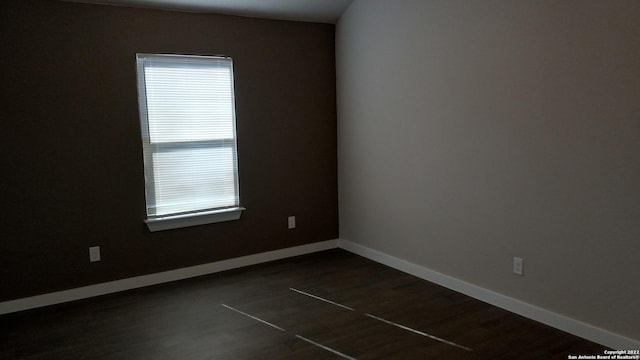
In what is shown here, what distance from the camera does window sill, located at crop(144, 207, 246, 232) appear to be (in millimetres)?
3881

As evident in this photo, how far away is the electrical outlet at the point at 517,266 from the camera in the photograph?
311 centimetres

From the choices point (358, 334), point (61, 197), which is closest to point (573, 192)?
point (358, 334)

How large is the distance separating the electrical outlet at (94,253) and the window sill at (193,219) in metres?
0.41

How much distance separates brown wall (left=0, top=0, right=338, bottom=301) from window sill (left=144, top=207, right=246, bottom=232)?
6cm

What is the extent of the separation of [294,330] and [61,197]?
2.02 metres

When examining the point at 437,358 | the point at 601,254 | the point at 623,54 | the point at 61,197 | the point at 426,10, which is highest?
the point at 426,10

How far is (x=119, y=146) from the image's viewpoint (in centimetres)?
370

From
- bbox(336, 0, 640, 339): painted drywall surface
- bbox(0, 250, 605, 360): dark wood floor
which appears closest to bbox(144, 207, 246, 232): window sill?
bbox(0, 250, 605, 360): dark wood floor

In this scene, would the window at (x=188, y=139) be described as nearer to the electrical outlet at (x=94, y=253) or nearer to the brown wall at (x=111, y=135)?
the brown wall at (x=111, y=135)

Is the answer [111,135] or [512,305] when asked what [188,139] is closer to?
[111,135]

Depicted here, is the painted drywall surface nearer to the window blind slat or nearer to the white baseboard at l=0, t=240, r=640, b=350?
the white baseboard at l=0, t=240, r=640, b=350

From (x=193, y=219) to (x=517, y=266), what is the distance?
2581 mm

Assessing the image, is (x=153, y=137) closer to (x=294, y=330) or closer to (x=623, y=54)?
(x=294, y=330)

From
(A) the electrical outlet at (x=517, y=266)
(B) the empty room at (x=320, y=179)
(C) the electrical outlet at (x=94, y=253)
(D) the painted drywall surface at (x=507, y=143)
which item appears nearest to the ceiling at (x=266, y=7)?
(B) the empty room at (x=320, y=179)
